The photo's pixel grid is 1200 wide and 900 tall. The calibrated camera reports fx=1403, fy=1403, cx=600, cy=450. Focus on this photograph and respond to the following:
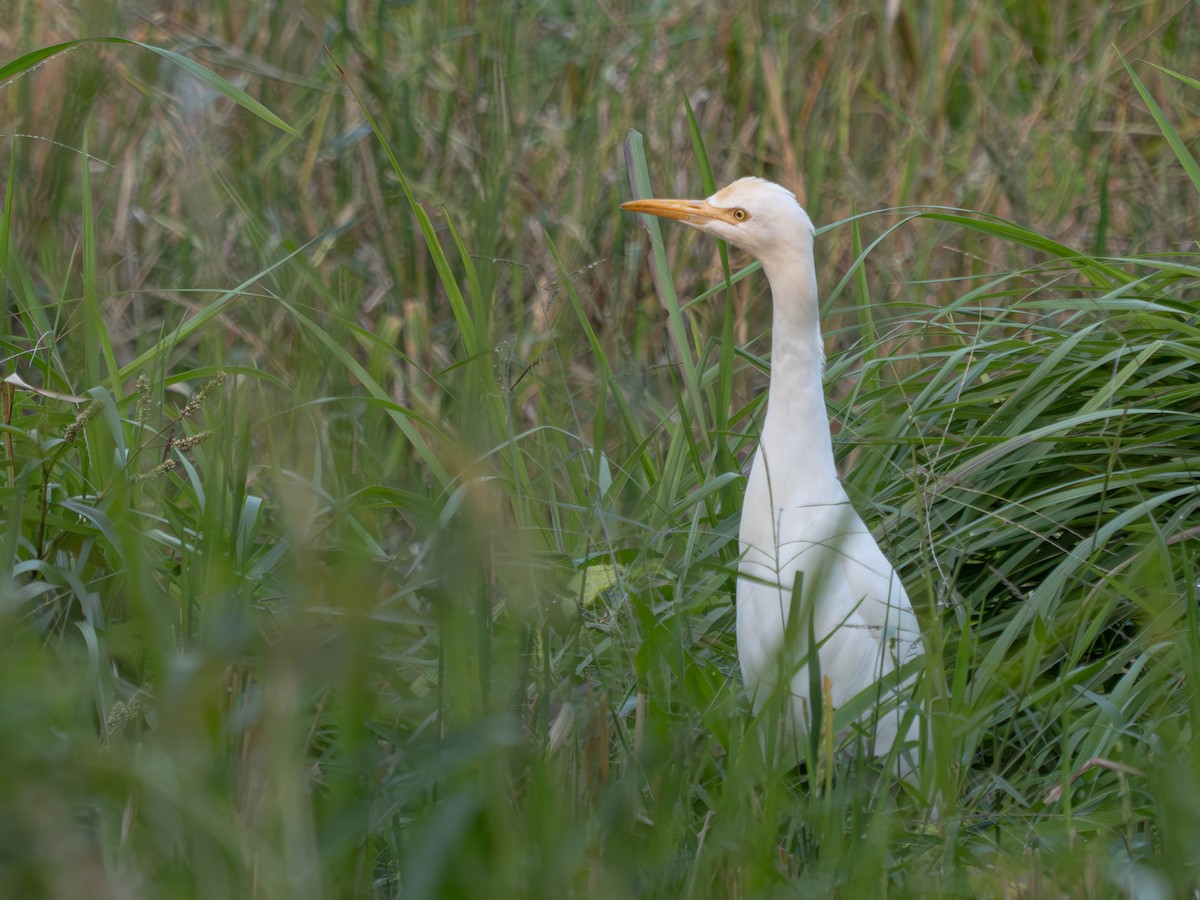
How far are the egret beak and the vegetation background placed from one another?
0.17 m

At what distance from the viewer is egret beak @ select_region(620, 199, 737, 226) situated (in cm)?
253

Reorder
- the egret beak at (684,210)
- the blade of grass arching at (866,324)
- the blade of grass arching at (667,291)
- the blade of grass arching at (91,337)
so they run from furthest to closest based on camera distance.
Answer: the blade of grass arching at (866,324)
the blade of grass arching at (667,291)
the egret beak at (684,210)
the blade of grass arching at (91,337)

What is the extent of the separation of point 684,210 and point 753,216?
16cm

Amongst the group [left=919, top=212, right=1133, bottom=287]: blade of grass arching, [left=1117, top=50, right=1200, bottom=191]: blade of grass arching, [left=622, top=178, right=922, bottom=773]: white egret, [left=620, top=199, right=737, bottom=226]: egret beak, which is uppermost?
[left=1117, top=50, right=1200, bottom=191]: blade of grass arching

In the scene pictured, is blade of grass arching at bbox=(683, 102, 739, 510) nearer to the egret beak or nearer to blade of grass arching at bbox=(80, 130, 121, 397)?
the egret beak

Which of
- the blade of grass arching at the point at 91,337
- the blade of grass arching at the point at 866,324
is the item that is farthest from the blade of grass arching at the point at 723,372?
the blade of grass arching at the point at 91,337

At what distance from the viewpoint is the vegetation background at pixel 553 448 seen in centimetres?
98

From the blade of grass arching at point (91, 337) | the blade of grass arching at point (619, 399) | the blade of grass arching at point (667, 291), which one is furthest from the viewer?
the blade of grass arching at point (667, 291)

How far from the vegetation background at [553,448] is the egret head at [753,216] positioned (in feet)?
0.44

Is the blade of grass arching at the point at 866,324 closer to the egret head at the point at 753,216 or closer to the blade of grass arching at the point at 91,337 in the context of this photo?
the egret head at the point at 753,216

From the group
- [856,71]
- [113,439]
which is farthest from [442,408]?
[856,71]

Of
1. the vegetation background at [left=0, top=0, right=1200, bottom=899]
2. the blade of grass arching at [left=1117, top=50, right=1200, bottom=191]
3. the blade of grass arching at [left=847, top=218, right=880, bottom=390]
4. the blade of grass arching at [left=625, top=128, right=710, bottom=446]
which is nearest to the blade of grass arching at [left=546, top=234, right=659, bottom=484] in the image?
the vegetation background at [left=0, top=0, right=1200, bottom=899]

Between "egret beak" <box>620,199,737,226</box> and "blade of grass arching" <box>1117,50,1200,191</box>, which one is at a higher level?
"blade of grass arching" <box>1117,50,1200,191</box>

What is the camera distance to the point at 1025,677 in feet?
6.18
